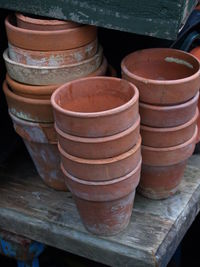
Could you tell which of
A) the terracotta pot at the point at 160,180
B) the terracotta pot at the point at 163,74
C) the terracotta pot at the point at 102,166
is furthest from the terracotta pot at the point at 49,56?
the terracotta pot at the point at 160,180

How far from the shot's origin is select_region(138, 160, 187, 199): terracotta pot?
1.08m

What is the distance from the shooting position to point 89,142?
2.82ft

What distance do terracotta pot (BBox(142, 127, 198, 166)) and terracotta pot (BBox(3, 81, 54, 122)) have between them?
0.27 m

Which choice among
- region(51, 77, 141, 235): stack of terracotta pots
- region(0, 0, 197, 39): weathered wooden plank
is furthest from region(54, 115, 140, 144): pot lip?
region(0, 0, 197, 39): weathered wooden plank

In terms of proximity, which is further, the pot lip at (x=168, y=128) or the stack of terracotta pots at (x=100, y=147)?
the pot lip at (x=168, y=128)

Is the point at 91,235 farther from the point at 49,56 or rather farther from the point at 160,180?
the point at 49,56

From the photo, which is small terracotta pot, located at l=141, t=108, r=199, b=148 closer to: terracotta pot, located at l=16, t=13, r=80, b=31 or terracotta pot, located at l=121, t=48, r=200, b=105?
terracotta pot, located at l=121, t=48, r=200, b=105

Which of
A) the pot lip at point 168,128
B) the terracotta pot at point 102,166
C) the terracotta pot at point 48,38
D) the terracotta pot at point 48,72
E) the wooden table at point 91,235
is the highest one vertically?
the terracotta pot at point 48,38

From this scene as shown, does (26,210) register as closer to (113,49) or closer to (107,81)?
(107,81)

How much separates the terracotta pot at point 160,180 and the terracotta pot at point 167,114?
14 cm

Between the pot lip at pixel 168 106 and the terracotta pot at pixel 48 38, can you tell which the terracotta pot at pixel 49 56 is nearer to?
the terracotta pot at pixel 48 38

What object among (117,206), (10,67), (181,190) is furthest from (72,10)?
(181,190)

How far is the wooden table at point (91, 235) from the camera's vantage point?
1009 millimetres

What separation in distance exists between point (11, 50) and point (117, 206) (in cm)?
47
